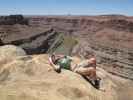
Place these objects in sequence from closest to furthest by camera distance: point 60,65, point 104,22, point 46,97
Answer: point 46,97 < point 60,65 < point 104,22

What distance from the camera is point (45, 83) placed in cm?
928

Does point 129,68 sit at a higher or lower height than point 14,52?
lower

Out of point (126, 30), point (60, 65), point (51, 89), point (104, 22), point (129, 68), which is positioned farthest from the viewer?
point (104, 22)

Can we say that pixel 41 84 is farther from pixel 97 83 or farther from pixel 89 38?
pixel 89 38

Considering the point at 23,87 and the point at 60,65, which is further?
the point at 60,65

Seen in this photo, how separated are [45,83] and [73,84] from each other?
103 cm

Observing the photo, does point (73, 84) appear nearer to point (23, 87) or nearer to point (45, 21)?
point (23, 87)

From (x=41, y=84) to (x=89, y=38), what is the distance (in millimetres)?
52285

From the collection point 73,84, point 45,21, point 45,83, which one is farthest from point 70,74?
point 45,21

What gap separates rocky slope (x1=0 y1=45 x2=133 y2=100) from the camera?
28.2 ft

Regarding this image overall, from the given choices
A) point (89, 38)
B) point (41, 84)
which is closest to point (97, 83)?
→ point (41, 84)

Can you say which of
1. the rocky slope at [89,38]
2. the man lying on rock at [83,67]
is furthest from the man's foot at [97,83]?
the rocky slope at [89,38]

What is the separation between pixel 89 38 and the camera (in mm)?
61031

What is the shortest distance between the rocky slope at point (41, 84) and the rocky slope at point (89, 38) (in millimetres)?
8591
